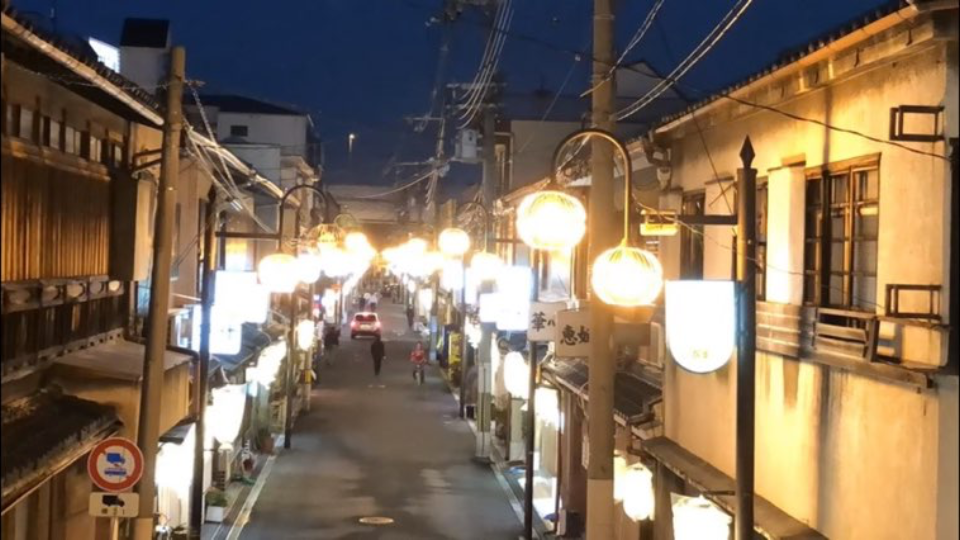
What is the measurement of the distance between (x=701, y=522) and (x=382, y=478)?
22.2 meters

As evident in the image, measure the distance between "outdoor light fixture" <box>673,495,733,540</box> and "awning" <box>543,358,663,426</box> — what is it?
4313 mm

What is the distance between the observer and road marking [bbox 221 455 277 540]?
26.9m

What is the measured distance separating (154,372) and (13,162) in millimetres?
3405

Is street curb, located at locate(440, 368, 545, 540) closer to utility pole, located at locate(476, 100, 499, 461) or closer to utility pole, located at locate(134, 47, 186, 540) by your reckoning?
utility pole, located at locate(476, 100, 499, 461)

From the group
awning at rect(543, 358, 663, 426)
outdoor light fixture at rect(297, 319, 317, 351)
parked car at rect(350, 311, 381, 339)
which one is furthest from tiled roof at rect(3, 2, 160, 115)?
parked car at rect(350, 311, 381, 339)

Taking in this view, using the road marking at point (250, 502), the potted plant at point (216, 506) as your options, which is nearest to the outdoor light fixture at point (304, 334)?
the road marking at point (250, 502)

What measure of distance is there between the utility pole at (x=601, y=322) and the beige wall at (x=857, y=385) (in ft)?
6.23

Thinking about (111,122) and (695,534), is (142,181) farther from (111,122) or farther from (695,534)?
(695,534)

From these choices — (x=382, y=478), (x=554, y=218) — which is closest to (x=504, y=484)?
Answer: (x=382, y=478)

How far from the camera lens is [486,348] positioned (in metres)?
40.8

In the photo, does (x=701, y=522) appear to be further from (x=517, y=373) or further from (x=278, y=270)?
(x=517, y=373)

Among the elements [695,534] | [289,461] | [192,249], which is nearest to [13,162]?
[695,534]

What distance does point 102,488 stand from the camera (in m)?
13.4

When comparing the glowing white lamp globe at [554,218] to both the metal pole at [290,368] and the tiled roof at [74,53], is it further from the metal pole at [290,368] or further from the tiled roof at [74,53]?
the metal pole at [290,368]
